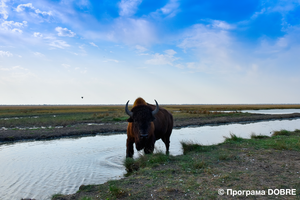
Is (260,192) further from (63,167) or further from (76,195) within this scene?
(63,167)

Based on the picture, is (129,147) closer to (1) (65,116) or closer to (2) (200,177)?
(2) (200,177)

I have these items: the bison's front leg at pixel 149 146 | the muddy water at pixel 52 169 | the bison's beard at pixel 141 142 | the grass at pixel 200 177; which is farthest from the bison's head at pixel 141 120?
the muddy water at pixel 52 169

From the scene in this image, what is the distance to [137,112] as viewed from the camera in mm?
7215

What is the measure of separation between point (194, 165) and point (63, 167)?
18.2 feet

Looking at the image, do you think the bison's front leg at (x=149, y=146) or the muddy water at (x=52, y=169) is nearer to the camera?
the muddy water at (x=52, y=169)

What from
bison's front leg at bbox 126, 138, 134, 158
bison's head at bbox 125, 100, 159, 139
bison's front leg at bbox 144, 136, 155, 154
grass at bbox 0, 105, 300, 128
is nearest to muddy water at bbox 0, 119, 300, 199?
bison's front leg at bbox 126, 138, 134, 158

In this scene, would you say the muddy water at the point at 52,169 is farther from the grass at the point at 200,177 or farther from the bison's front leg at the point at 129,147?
the grass at the point at 200,177

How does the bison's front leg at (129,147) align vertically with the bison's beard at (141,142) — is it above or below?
below

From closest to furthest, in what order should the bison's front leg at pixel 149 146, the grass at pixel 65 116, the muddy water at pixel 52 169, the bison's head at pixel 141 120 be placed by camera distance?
the muddy water at pixel 52 169 → the bison's head at pixel 141 120 → the bison's front leg at pixel 149 146 → the grass at pixel 65 116

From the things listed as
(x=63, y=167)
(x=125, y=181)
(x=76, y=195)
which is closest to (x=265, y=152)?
(x=125, y=181)

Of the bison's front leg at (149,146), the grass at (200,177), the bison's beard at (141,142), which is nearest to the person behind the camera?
→ the grass at (200,177)

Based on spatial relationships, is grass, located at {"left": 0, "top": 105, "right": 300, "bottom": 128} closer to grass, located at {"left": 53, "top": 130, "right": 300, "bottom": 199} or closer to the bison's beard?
the bison's beard

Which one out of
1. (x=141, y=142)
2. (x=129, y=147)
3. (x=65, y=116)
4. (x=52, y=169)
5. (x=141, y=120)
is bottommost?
(x=52, y=169)

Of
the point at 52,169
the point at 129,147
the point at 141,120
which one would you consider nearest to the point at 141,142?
the point at 141,120
